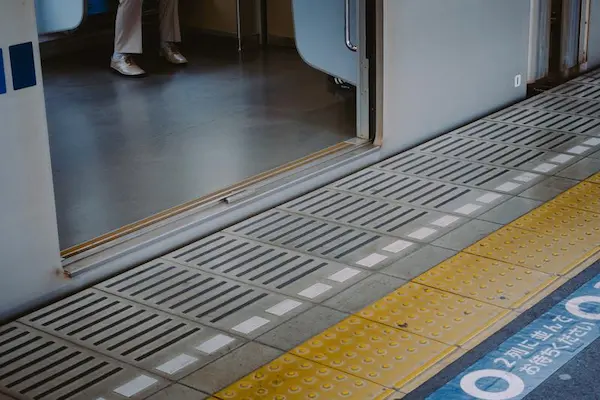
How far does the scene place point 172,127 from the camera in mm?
6898

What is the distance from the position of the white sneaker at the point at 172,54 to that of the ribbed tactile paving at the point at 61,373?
480 centimetres

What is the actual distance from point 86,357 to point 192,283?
751 millimetres

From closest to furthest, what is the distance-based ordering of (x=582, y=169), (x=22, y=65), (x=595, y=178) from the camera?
(x=22, y=65) → (x=595, y=178) → (x=582, y=169)

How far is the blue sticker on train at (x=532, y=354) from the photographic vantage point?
12.2 ft

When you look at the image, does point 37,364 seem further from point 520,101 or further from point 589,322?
point 520,101

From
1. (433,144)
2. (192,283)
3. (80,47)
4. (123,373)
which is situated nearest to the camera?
(123,373)

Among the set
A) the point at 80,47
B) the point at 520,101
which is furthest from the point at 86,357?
the point at 80,47

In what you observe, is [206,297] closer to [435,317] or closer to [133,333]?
[133,333]

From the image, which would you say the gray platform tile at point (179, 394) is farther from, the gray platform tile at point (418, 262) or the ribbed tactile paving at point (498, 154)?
the ribbed tactile paving at point (498, 154)

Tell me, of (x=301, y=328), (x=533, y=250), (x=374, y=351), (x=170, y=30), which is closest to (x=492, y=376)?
(x=374, y=351)

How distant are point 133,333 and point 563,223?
2.30 metres

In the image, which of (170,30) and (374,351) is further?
(170,30)

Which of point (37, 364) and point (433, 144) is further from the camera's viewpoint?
point (433, 144)

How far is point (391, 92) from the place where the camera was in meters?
6.22
